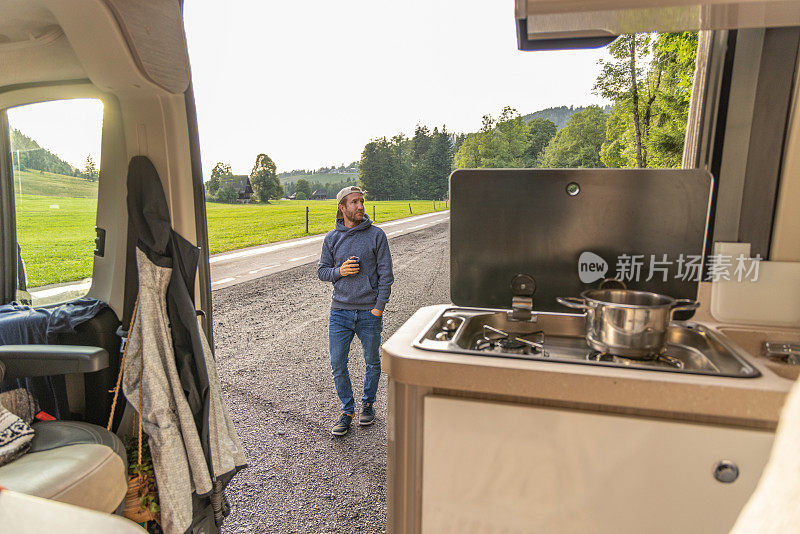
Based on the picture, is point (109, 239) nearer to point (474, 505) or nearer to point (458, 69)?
point (474, 505)

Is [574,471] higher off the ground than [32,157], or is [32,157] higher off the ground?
[32,157]

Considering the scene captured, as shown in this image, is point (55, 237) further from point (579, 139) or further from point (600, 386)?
point (579, 139)

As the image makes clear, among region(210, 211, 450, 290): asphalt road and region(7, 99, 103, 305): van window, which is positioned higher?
region(7, 99, 103, 305): van window

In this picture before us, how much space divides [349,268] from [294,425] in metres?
1.05

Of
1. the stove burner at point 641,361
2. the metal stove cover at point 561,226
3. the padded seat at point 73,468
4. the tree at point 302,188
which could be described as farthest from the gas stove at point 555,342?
the tree at point 302,188

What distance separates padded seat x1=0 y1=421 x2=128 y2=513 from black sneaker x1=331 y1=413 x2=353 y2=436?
1402 millimetres

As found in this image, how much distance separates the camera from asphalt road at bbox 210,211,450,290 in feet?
28.2

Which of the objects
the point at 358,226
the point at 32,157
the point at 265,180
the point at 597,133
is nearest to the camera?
the point at 32,157

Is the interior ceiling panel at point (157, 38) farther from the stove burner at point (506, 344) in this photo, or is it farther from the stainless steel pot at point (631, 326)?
the stainless steel pot at point (631, 326)

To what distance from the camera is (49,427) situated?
1.66m

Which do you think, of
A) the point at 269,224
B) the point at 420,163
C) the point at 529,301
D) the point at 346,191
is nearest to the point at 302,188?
the point at 420,163

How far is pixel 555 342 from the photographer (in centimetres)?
162

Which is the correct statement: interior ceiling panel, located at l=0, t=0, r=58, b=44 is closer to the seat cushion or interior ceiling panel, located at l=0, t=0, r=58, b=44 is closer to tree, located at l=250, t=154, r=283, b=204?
the seat cushion

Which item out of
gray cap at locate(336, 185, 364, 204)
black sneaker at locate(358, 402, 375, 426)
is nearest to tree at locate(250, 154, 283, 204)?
gray cap at locate(336, 185, 364, 204)
